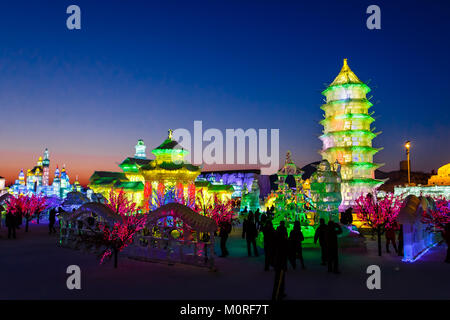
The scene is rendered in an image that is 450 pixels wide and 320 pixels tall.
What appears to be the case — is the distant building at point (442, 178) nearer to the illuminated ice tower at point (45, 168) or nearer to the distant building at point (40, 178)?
the distant building at point (40, 178)

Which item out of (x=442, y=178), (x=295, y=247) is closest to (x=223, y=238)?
(x=295, y=247)

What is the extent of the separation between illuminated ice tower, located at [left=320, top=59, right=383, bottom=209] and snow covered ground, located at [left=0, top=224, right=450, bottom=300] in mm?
21060

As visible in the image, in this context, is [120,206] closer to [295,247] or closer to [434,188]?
[295,247]

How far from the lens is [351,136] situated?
111 ft

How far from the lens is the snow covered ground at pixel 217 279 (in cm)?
759

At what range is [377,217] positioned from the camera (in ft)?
47.2

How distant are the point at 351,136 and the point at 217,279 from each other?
→ 2860 cm

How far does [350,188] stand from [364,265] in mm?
23977

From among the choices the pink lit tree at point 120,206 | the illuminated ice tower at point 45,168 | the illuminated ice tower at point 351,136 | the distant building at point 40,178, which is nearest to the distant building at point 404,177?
the illuminated ice tower at point 351,136

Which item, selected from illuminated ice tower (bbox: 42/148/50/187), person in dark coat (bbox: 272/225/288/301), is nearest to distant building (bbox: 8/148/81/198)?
illuminated ice tower (bbox: 42/148/50/187)

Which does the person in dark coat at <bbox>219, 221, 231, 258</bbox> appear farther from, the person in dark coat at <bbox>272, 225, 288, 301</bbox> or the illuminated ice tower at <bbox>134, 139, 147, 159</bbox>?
the illuminated ice tower at <bbox>134, 139, 147, 159</bbox>

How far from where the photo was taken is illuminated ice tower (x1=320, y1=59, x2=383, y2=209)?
3312 centimetres
